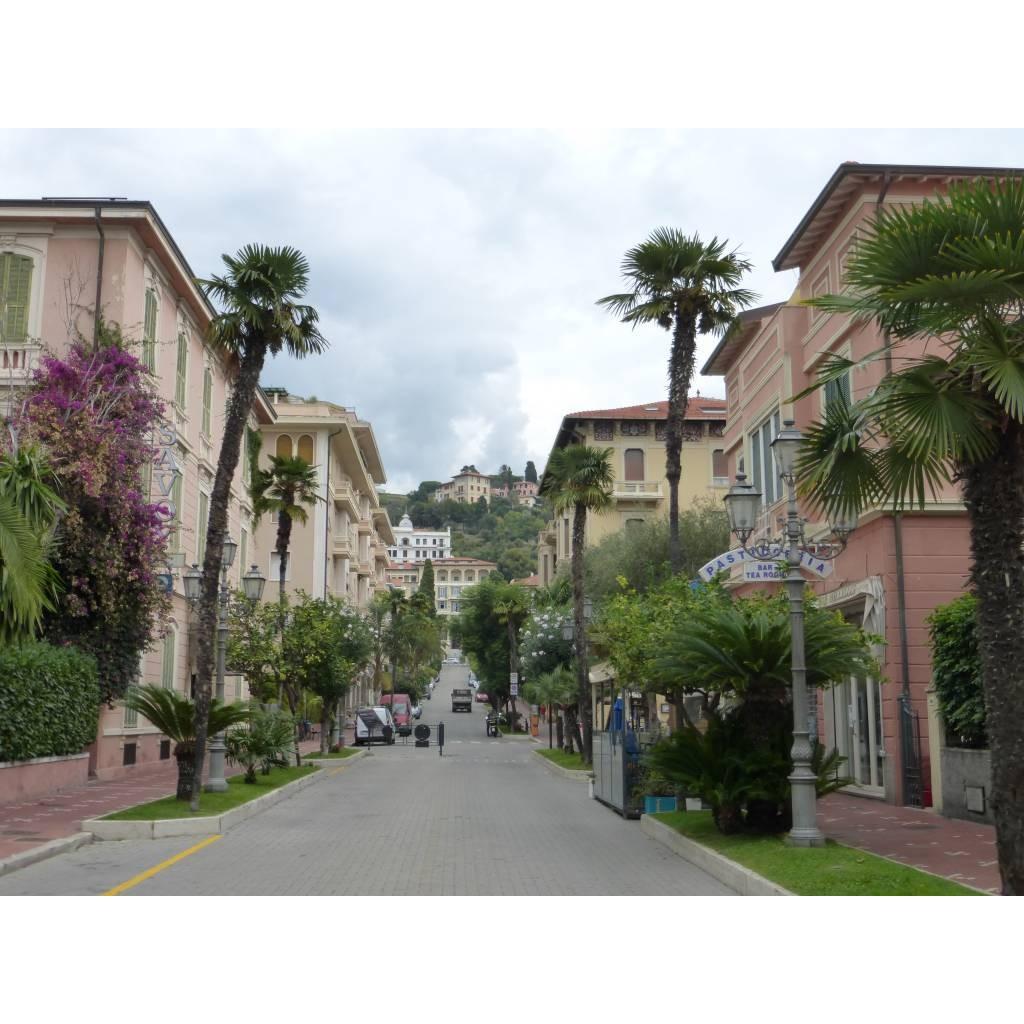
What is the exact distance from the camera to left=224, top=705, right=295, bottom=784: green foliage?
23594mm

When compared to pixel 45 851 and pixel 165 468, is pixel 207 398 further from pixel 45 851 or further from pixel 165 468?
pixel 45 851

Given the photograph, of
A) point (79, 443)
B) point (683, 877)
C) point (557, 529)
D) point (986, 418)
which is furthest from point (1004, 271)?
point (557, 529)

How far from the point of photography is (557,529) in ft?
246

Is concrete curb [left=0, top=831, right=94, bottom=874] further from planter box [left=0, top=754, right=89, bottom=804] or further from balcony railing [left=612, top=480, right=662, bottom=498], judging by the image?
balcony railing [left=612, top=480, right=662, bottom=498]

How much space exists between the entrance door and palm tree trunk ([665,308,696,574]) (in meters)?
4.28

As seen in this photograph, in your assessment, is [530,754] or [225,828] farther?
[530,754]

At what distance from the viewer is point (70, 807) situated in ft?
62.5

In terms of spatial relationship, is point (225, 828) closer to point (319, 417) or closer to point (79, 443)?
point (79, 443)

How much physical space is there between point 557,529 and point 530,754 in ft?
99.7

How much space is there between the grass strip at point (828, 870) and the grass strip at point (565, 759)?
1885 centimetres

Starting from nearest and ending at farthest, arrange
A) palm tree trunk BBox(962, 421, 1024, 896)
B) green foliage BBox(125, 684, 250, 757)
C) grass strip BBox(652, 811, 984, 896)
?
palm tree trunk BBox(962, 421, 1024, 896)
grass strip BBox(652, 811, 984, 896)
green foliage BBox(125, 684, 250, 757)

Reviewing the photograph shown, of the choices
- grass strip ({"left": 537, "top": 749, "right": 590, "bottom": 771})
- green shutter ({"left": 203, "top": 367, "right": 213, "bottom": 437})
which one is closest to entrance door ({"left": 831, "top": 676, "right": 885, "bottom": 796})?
grass strip ({"left": 537, "top": 749, "right": 590, "bottom": 771})

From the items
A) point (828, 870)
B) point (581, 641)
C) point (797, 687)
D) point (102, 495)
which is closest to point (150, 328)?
point (102, 495)

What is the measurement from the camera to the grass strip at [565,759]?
3262 cm
